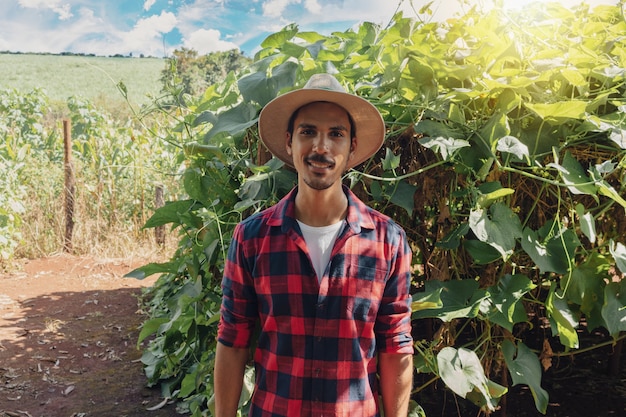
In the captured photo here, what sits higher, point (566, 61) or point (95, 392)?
point (566, 61)

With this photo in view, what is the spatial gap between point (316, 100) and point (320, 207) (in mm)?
279

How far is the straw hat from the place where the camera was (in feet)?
5.18

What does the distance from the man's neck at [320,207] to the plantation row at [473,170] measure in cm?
24

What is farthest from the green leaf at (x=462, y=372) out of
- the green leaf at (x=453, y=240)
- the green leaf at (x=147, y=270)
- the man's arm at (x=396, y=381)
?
the green leaf at (x=147, y=270)

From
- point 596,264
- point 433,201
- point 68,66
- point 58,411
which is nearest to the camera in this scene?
point 596,264

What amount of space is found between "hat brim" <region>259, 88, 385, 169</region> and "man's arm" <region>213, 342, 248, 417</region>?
0.59 metres

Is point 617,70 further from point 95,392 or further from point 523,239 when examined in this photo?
point 95,392

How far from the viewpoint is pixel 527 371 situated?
197 centimetres

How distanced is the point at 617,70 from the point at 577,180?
37 centimetres

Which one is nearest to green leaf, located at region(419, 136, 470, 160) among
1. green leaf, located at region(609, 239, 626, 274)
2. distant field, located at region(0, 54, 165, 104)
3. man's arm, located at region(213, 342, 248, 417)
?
green leaf, located at region(609, 239, 626, 274)

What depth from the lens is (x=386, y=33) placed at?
211 centimetres

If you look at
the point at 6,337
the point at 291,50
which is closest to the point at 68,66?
the point at 6,337

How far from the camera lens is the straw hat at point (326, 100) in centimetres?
158

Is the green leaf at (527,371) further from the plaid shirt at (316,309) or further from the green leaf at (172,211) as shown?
the green leaf at (172,211)
